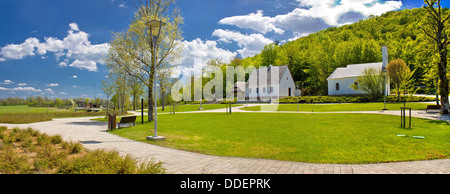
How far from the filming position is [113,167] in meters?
4.65

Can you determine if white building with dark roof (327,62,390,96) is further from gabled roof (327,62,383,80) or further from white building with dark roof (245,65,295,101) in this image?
white building with dark roof (245,65,295,101)

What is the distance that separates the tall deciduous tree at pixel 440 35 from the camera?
62.0ft

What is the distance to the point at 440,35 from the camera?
19578 millimetres

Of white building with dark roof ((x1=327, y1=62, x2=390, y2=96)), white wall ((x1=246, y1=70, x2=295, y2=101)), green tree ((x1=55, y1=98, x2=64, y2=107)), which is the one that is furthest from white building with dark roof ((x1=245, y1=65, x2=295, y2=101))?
green tree ((x1=55, y1=98, x2=64, y2=107))

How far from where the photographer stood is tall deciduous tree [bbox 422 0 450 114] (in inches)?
744

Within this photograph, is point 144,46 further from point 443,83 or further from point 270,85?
point 270,85

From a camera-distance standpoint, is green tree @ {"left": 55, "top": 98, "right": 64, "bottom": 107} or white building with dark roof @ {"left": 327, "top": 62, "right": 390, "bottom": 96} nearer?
white building with dark roof @ {"left": 327, "top": 62, "right": 390, "bottom": 96}

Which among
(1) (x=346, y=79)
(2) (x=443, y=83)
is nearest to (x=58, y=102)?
(1) (x=346, y=79)

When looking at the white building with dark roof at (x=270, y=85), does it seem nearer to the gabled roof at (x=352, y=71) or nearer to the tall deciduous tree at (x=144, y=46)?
the gabled roof at (x=352, y=71)

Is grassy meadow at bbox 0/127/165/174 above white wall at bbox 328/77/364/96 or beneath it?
beneath

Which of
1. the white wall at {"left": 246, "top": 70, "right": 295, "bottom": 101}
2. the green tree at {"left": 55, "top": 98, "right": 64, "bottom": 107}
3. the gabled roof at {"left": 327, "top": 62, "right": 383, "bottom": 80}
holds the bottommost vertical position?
the green tree at {"left": 55, "top": 98, "right": 64, "bottom": 107}

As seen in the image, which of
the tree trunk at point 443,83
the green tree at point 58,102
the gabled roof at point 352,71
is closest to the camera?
the tree trunk at point 443,83

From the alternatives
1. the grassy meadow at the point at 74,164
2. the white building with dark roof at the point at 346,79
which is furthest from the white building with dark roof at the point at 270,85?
the grassy meadow at the point at 74,164
